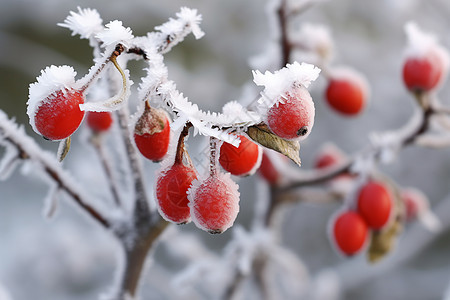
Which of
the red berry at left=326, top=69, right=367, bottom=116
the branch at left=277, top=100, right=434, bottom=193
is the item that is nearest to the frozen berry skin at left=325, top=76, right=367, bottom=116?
the red berry at left=326, top=69, right=367, bottom=116

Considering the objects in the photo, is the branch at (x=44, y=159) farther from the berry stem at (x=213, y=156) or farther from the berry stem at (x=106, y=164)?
the berry stem at (x=213, y=156)

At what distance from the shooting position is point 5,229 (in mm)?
4348

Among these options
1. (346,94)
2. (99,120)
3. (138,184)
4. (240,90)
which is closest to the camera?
(138,184)

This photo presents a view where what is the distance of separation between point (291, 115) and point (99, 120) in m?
0.72

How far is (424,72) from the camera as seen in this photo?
1.36m

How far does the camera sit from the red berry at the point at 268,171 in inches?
64.0

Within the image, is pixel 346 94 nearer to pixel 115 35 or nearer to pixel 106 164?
pixel 106 164

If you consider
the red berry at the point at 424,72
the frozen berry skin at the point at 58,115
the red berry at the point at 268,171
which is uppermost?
the red berry at the point at 424,72

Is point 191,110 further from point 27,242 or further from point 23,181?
point 23,181

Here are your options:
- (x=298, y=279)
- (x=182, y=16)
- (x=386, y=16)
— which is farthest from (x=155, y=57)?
(x=386, y=16)

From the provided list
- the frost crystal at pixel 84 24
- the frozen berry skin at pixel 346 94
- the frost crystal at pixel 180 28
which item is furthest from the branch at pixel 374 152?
the frost crystal at pixel 84 24

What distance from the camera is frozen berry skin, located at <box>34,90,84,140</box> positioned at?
0.73 metres

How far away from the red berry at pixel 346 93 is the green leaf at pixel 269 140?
0.93m

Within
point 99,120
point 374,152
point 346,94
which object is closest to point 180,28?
point 99,120
